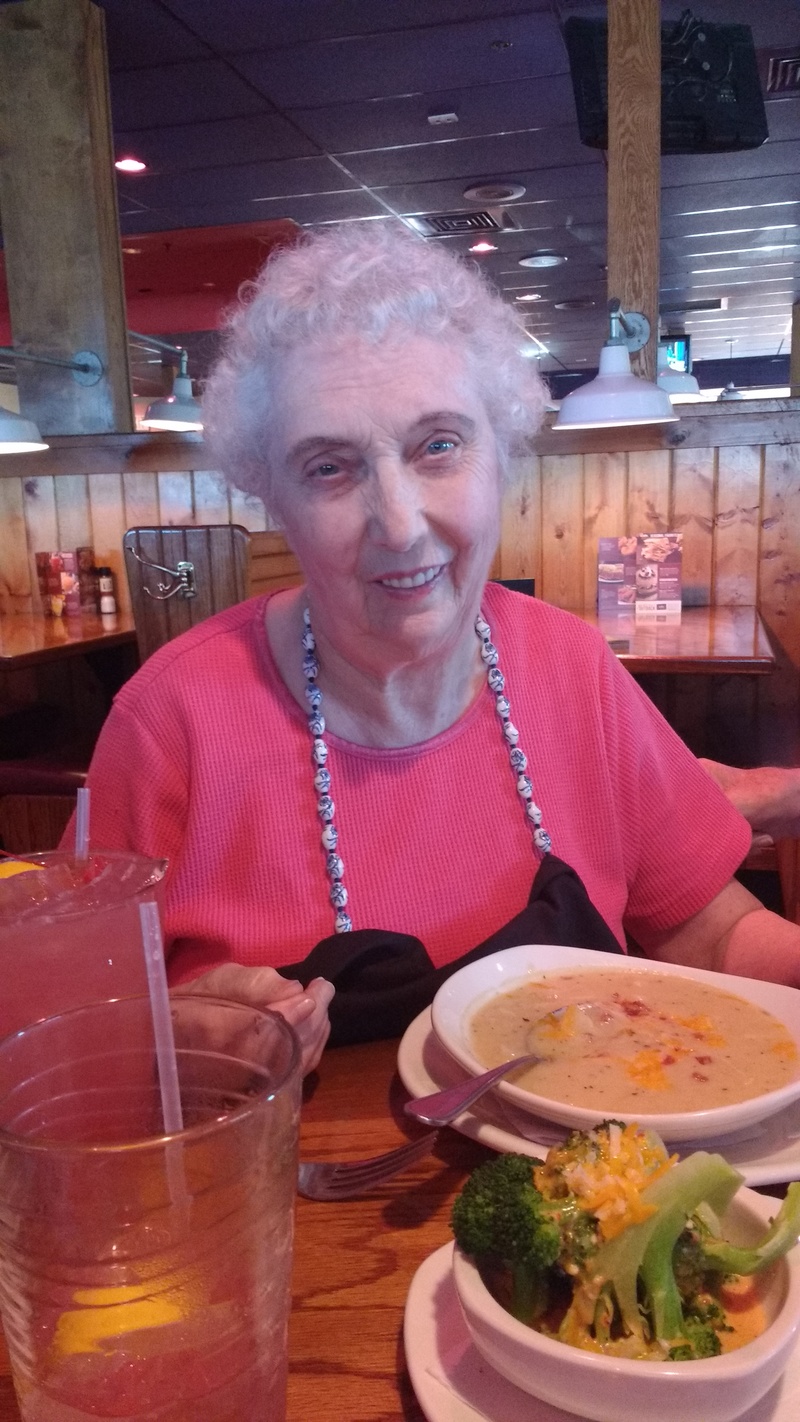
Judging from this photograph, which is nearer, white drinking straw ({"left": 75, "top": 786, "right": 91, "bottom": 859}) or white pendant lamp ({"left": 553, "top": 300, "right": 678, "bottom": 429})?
white drinking straw ({"left": 75, "top": 786, "right": 91, "bottom": 859})

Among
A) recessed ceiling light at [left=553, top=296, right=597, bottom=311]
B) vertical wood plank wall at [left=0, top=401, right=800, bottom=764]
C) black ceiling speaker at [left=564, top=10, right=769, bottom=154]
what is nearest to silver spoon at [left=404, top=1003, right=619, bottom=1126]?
vertical wood plank wall at [left=0, top=401, right=800, bottom=764]

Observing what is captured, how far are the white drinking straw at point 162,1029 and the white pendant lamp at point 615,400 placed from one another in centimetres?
327

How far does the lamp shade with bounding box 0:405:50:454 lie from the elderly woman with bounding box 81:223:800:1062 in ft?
8.59

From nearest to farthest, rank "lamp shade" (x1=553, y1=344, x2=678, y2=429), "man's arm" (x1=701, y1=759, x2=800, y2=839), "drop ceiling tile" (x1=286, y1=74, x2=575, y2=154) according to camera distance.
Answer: "man's arm" (x1=701, y1=759, x2=800, y2=839) < "lamp shade" (x1=553, y1=344, x2=678, y2=429) < "drop ceiling tile" (x1=286, y1=74, x2=575, y2=154)

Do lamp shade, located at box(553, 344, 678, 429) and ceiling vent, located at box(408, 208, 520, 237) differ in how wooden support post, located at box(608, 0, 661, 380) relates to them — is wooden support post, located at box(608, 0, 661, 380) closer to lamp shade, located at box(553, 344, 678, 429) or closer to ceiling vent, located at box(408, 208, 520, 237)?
lamp shade, located at box(553, 344, 678, 429)

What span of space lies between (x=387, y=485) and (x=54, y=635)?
317 cm

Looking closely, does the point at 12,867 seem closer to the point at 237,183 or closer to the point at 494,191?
the point at 237,183

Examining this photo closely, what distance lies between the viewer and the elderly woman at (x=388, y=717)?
4.18 ft

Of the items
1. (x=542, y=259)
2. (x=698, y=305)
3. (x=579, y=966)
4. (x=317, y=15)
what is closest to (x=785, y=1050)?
(x=579, y=966)

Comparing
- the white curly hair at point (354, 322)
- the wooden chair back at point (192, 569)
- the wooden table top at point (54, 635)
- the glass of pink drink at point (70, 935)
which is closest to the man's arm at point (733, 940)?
the white curly hair at point (354, 322)

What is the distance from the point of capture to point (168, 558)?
321 centimetres

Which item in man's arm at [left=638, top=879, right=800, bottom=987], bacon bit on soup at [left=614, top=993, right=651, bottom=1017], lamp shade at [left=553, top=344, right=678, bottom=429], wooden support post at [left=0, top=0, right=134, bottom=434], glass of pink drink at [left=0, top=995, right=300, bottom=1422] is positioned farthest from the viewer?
wooden support post at [left=0, top=0, right=134, bottom=434]

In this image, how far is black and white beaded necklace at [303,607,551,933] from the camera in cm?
129

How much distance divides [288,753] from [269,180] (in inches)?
250
